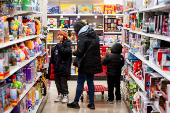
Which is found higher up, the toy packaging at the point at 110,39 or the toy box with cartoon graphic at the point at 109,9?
the toy box with cartoon graphic at the point at 109,9

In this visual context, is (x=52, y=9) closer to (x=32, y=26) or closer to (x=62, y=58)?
(x=62, y=58)

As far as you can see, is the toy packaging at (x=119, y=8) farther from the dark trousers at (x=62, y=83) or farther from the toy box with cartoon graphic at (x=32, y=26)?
the toy box with cartoon graphic at (x=32, y=26)

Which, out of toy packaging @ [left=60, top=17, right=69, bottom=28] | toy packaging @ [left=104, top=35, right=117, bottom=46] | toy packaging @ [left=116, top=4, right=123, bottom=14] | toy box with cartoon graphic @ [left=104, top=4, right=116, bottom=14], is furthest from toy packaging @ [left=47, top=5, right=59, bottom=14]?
toy packaging @ [left=116, top=4, right=123, bottom=14]

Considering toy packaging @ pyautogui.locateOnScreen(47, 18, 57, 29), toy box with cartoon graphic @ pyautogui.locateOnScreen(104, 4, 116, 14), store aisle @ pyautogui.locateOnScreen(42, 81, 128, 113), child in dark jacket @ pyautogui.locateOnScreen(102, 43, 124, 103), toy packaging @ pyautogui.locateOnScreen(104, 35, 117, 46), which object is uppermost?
toy box with cartoon graphic @ pyautogui.locateOnScreen(104, 4, 116, 14)

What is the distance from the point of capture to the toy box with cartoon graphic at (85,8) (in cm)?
793

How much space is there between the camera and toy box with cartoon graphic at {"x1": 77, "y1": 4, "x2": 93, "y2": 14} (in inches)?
312

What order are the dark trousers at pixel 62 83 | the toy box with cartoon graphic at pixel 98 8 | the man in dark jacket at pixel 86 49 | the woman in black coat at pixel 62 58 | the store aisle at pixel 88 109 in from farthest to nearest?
the toy box with cartoon graphic at pixel 98 8 → the dark trousers at pixel 62 83 → the woman in black coat at pixel 62 58 → the store aisle at pixel 88 109 → the man in dark jacket at pixel 86 49

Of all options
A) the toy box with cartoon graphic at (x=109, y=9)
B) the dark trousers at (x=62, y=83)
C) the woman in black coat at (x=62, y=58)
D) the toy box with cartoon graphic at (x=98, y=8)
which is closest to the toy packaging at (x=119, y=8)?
the toy box with cartoon graphic at (x=109, y=9)

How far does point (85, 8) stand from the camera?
7945 mm

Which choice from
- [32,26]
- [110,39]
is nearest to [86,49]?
[32,26]

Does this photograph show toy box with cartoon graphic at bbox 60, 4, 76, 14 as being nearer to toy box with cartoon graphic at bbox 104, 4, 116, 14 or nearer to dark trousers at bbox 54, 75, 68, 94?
toy box with cartoon graphic at bbox 104, 4, 116, 14

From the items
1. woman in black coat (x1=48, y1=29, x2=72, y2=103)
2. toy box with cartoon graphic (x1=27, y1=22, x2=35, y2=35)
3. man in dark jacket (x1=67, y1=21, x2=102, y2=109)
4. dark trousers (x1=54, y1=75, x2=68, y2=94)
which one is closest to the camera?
toy box with cartoon graphic (x1=27, y1=22, x2=35, y2=35)

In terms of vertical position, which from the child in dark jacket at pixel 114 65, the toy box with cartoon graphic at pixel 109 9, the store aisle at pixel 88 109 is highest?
the toy box with cartoon graphic at pixel 109 9

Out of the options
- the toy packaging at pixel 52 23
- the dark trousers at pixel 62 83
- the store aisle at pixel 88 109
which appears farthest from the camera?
the toy packaging at pixel 52 23
